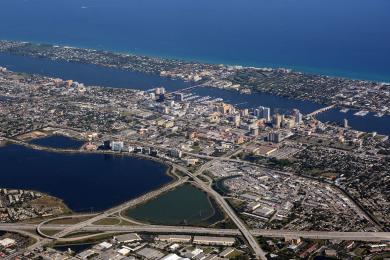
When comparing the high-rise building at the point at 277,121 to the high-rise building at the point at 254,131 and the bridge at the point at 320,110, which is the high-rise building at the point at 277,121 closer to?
the high-rise building at the point at 254,131

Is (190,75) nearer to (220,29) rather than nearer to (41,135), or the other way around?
(41,135)

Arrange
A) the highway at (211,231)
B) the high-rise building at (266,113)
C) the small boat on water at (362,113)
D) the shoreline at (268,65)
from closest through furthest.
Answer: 1. the highway at (211,231)
2. the high-rise building at (266,113)
3. the small boat on water at (362,113)
4. the shoreline at (268,65)

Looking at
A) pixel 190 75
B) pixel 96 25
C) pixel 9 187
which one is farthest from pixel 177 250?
pixel 96 25

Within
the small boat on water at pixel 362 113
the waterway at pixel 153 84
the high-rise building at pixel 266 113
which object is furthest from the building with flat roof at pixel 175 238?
the small boat on water at pixel 362 113

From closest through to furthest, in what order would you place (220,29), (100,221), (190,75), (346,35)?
(100,221) < (190,75) < (346,35) < (220,29)

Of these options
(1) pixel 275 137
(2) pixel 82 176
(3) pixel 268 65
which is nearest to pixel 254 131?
(1) pixel 275 137

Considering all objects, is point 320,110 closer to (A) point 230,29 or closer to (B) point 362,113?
(B) point 362,113

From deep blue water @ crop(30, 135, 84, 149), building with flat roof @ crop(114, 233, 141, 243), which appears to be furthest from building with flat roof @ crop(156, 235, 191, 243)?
deep blue water @ crop(30, 135, 84, 149)
